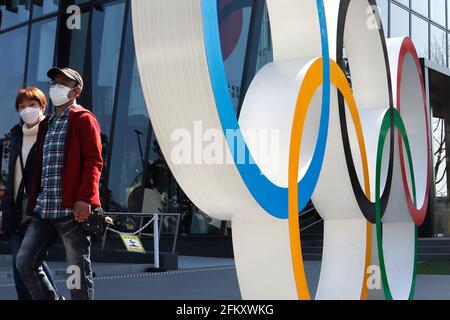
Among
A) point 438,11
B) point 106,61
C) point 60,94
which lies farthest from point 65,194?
point 438,11

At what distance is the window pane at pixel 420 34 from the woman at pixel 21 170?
14.1 metres

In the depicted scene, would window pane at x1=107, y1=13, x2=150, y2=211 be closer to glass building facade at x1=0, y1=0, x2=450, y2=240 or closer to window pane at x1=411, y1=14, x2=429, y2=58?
glass building facade at x1=0, y1=0, x2=450, y2=240

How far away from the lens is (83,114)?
A: 12.5ft

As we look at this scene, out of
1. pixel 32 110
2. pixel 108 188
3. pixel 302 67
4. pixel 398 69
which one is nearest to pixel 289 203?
pixel 302 67

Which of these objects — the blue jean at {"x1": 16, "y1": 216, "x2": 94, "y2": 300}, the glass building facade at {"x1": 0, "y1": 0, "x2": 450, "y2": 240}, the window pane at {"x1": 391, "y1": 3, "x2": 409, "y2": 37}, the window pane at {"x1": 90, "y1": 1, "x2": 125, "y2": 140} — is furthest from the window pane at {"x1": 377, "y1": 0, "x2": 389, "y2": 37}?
the blue jean at {"x1": 16, "y1": 216, "x2": 94, "y2": 300}

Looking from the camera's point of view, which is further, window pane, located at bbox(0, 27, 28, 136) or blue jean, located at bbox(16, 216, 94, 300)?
window pane, located at bbox(0, 27, 28, 136)

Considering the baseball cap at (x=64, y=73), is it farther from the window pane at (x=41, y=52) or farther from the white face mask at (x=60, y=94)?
the window pane at (x=41, y=52)

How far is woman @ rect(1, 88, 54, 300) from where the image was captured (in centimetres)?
425

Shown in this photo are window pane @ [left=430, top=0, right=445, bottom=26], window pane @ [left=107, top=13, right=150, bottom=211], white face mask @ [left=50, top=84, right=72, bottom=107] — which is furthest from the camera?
window pane @ [left=430, top=0, right=445, bottom=26]

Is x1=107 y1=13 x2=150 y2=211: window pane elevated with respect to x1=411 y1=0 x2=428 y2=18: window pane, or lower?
lower

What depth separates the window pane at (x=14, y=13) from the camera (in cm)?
1714

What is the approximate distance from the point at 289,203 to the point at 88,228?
1061 mm

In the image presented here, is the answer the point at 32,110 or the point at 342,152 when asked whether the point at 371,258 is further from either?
the point at 32,110

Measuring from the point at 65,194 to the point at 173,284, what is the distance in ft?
14.8
